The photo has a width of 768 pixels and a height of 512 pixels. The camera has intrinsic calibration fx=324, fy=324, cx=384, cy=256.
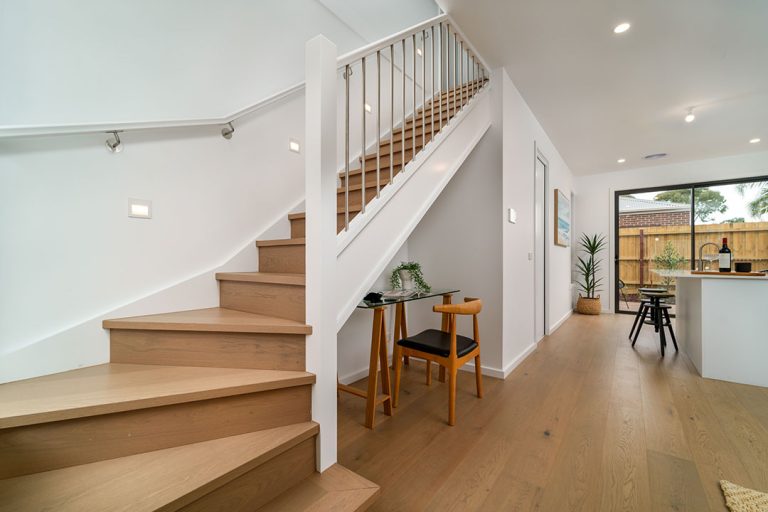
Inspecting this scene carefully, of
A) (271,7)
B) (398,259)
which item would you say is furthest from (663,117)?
(271,7)

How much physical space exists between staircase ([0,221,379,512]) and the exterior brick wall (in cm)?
670

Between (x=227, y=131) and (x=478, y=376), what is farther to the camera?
(x=478, y=376)

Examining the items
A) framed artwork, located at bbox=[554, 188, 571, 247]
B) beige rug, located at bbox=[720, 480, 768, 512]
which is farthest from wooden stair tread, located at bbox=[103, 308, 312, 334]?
framed artwork, located at bbox=[554, 188, 571, 247]

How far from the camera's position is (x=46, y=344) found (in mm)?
1363

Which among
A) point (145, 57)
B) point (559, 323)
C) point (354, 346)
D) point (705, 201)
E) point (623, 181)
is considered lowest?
point (559, 323)

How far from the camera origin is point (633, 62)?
2803mm

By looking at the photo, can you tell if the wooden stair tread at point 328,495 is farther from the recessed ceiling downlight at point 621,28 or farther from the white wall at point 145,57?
the recessed ceiling downlight at point 621,28

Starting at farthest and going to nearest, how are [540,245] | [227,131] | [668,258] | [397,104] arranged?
[668,258] → [540,245] → [397,104] → [227,131]

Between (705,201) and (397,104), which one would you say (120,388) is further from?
(705,201)

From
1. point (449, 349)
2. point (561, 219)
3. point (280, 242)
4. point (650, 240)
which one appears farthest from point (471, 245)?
point (650, 240)

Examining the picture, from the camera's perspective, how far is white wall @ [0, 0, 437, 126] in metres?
1.38

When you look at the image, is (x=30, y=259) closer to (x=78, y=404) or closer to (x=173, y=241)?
(x=173, y=241)

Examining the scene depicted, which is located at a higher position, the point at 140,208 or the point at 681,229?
the point at 681,229

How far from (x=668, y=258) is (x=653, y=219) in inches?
28.5
